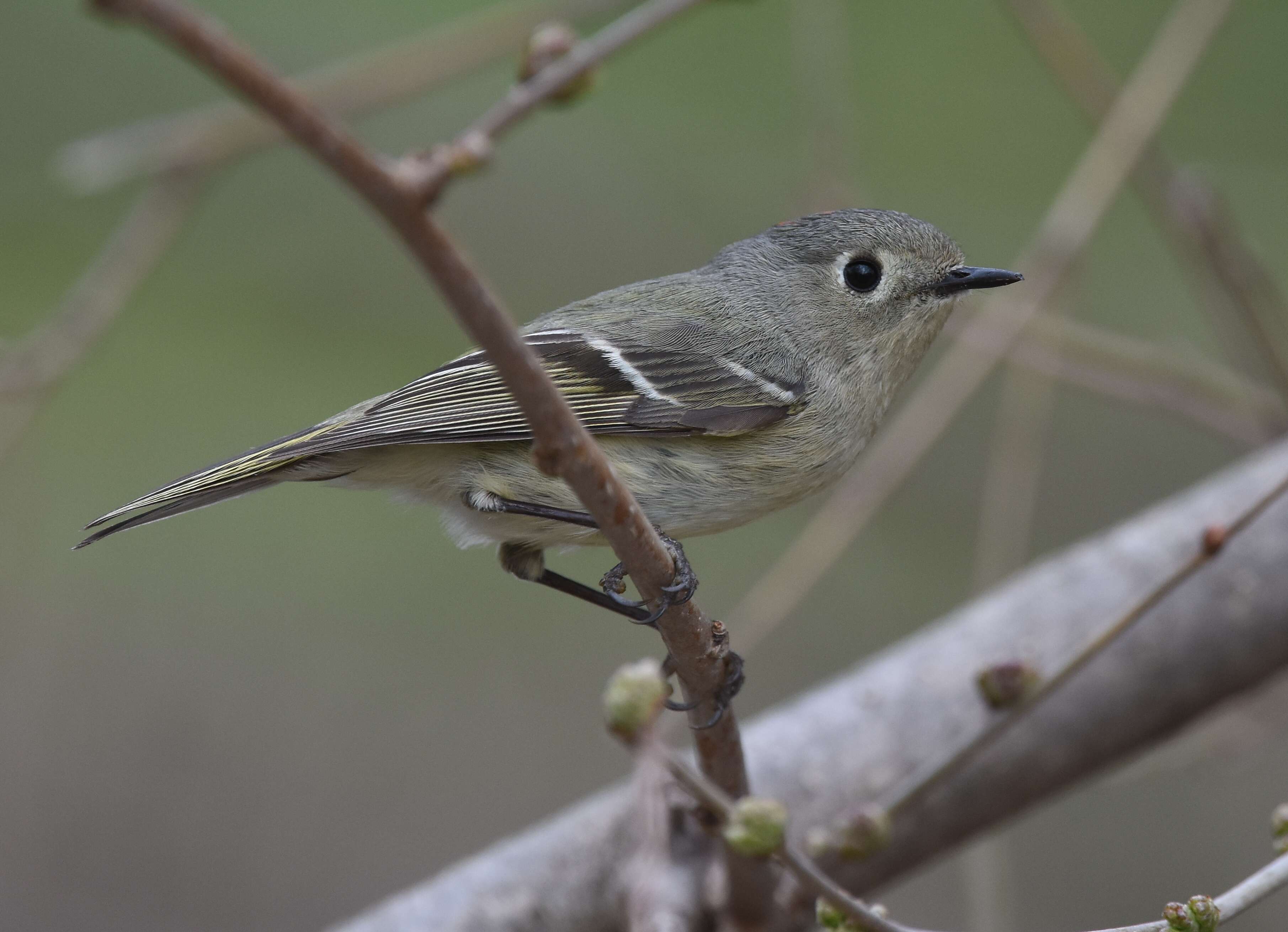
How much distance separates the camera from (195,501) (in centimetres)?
180

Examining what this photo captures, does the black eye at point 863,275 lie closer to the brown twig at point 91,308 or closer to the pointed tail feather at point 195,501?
the pointed tail feather at point 195,501

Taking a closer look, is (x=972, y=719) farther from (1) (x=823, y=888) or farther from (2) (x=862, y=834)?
(1) (x=823, y=888)

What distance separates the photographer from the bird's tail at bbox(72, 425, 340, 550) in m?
1.74

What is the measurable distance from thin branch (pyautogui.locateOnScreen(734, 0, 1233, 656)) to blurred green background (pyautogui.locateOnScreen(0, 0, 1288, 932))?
1.10 m

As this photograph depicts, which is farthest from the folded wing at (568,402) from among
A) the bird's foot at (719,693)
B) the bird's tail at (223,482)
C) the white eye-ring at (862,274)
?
the bird's foot at (719,693)

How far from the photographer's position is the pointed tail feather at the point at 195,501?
1693mm

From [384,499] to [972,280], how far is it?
234 cm

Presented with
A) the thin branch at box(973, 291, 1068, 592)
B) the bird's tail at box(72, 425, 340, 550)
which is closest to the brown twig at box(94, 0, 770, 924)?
the bird's tail at box(72, 425, 340, 550)

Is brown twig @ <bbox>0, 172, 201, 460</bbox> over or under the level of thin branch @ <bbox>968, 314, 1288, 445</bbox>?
over

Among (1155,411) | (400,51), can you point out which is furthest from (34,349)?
(1155,411)

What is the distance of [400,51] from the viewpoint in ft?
7.89

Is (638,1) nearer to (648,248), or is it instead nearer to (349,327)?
(648,248)

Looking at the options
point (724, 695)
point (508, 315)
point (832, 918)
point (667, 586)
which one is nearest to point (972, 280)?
point (724, 695)

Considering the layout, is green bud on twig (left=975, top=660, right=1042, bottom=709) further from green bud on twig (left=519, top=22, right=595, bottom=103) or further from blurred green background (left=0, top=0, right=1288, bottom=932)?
blurred green background (left=0, top=0, right=1288, bottom=932)
